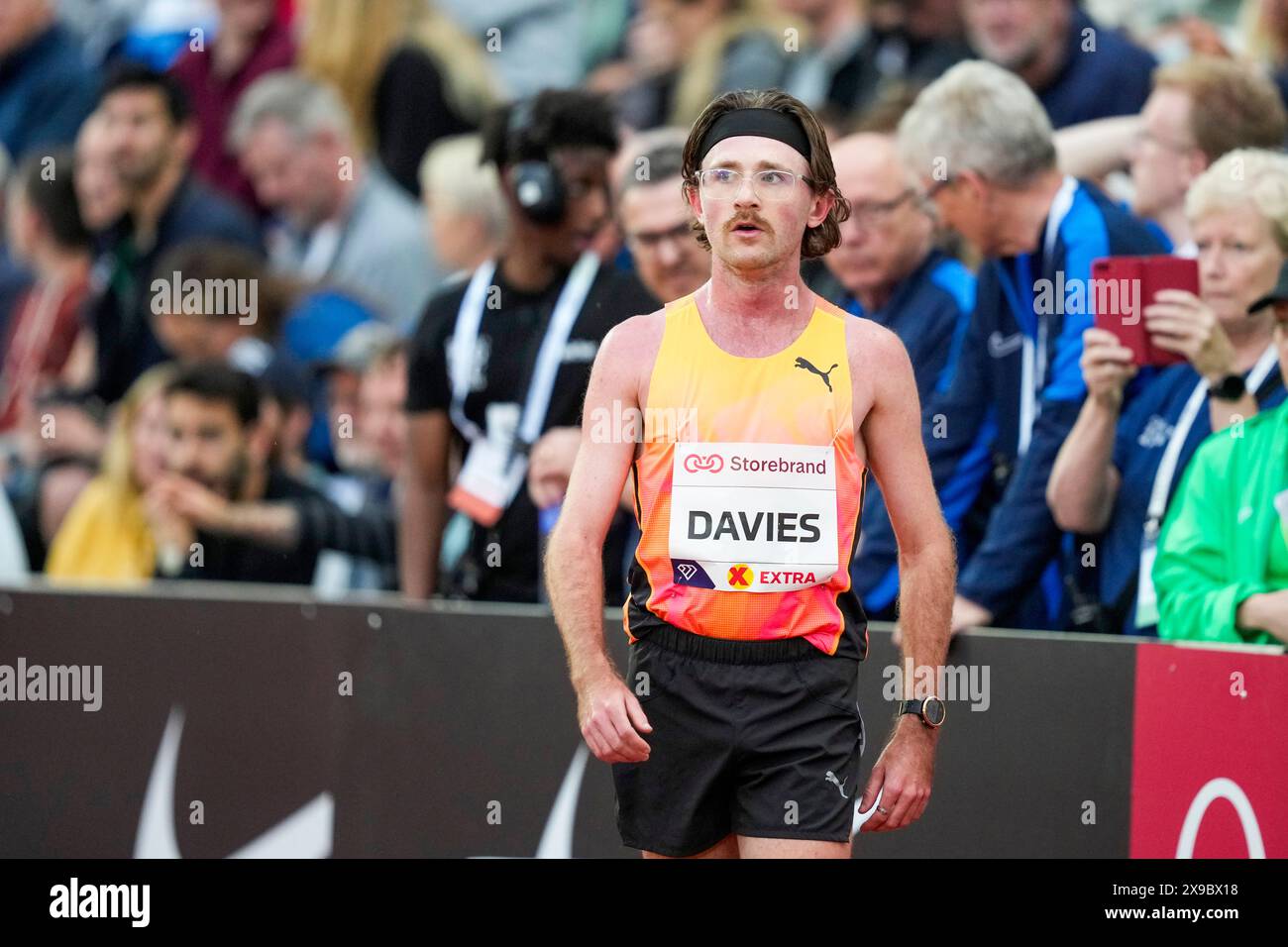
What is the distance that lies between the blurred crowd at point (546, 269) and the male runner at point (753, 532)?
4.35 feet

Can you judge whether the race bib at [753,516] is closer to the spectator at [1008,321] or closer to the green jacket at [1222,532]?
the green jacket at [1222,532]

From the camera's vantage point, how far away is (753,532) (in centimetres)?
461

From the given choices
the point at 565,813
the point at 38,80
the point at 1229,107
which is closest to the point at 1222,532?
the point at 1229,107

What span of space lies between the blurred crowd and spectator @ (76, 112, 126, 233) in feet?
0.06

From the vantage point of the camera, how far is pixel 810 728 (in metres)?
4.57

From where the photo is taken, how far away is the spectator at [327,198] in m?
9.87

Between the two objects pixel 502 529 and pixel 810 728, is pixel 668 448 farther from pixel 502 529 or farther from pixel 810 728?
pixel 502 529

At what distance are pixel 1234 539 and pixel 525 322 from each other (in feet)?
8.80

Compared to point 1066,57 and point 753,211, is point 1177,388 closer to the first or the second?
point 1066,57

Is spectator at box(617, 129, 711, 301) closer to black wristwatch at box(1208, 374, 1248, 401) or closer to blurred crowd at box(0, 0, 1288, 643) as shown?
blurred crowd at box(0, 0, 1288, 643)

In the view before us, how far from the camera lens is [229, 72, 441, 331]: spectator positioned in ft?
32.4

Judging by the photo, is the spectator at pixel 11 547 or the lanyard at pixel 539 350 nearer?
the lanyard at pixel 539 350
